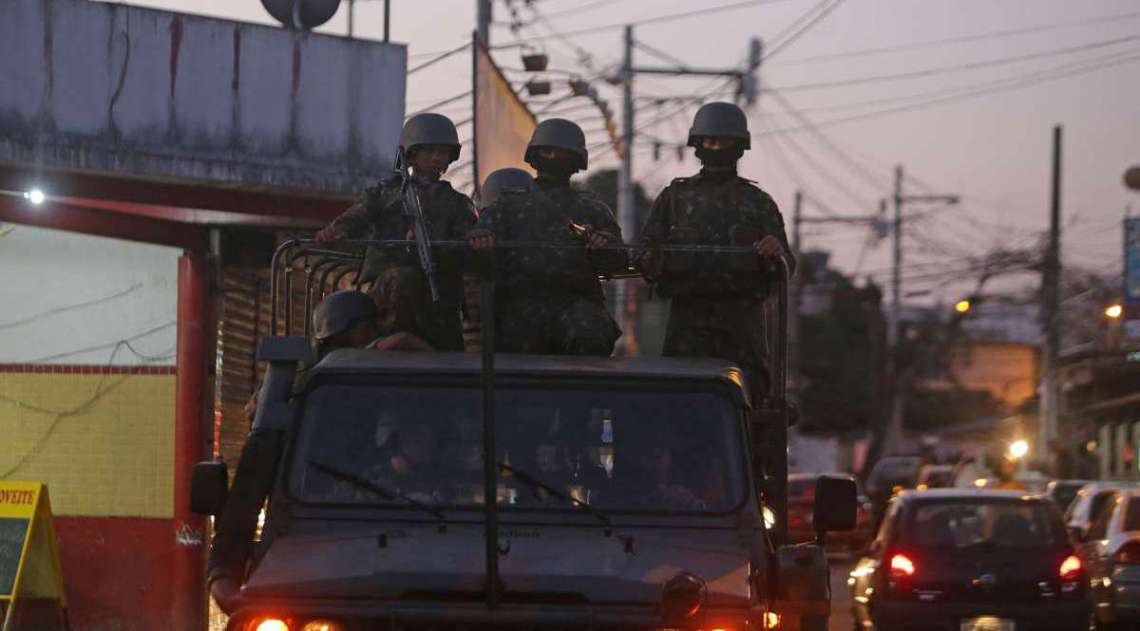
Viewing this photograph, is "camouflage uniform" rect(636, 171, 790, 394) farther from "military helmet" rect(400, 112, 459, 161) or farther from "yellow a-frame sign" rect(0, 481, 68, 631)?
"yellow a-frame sign" rect(0, 481, 68, 631)

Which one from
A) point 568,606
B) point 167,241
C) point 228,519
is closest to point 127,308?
point 167,241

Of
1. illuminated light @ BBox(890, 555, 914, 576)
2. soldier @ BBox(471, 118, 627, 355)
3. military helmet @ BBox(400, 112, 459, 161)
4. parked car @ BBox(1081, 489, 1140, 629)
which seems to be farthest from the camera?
parked car @ BBox(1081, 489, 1140, 629)

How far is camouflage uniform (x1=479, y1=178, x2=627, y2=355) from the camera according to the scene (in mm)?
8273

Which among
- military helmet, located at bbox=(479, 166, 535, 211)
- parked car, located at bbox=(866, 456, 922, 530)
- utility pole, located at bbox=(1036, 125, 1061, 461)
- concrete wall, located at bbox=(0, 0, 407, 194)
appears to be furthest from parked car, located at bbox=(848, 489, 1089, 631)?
utility pole, located at bbox=(1036, 125, 1061, 461)

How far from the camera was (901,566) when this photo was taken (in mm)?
14781

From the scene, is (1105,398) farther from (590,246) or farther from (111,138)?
(590,246)

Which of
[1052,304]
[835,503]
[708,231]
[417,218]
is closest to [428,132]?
[417,218]

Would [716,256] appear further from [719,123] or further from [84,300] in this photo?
[84,300]

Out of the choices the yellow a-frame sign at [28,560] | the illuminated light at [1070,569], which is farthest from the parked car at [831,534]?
the yellow a-frame sign at [28,560]

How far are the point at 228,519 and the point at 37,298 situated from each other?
9.16 meters

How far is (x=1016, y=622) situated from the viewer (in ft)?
47.1

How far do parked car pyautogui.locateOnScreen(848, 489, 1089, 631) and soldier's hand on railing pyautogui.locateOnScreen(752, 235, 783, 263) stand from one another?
23.4ft

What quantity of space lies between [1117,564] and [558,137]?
29.0ft

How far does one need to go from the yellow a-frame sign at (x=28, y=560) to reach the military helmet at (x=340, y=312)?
20.8 ft
